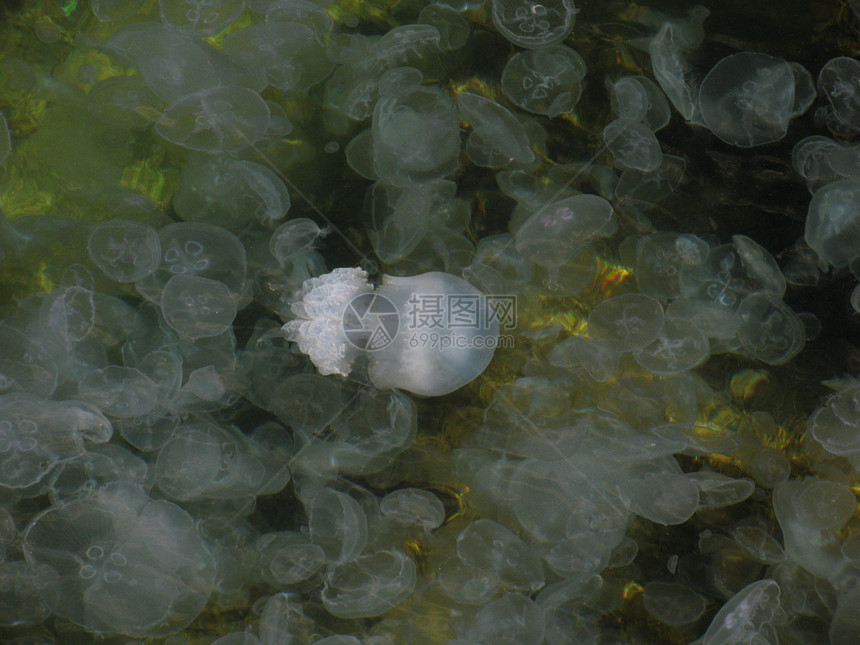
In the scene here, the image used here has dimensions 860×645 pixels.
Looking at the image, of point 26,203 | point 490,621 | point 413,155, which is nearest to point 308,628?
point 490,621

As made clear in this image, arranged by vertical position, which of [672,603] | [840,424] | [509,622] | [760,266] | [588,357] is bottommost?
[672,603]

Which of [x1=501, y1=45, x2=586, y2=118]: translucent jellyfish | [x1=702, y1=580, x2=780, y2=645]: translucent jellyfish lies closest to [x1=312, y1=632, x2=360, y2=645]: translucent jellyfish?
[x1=702, y1=580, x2=780, y2=645]: translucent jellyfish

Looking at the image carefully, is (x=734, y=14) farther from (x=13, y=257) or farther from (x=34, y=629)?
(x=34, y=629)

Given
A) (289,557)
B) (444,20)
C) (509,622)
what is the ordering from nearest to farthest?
(509,622), (289,557), (444,20)

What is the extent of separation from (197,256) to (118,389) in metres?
0.66

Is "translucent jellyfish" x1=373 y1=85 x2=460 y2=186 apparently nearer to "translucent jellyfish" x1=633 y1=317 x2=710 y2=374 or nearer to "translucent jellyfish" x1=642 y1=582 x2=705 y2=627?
"translucent jellyfish" x1=633 y1=317 x2=710 y2=374

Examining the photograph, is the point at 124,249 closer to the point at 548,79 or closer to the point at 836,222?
the point at 548,79

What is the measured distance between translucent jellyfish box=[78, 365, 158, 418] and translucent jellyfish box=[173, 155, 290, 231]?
0.72 m

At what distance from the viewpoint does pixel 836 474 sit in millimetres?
2502

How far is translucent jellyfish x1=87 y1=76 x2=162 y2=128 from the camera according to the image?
98.8 inches

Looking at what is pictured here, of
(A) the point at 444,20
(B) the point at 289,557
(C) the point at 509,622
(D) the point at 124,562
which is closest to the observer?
(D) the point at 124,562

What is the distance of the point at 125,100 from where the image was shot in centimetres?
252

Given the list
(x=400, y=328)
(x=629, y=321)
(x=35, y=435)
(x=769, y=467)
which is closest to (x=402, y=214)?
(x=400, y=328)

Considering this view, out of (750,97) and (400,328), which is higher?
(750,97)
